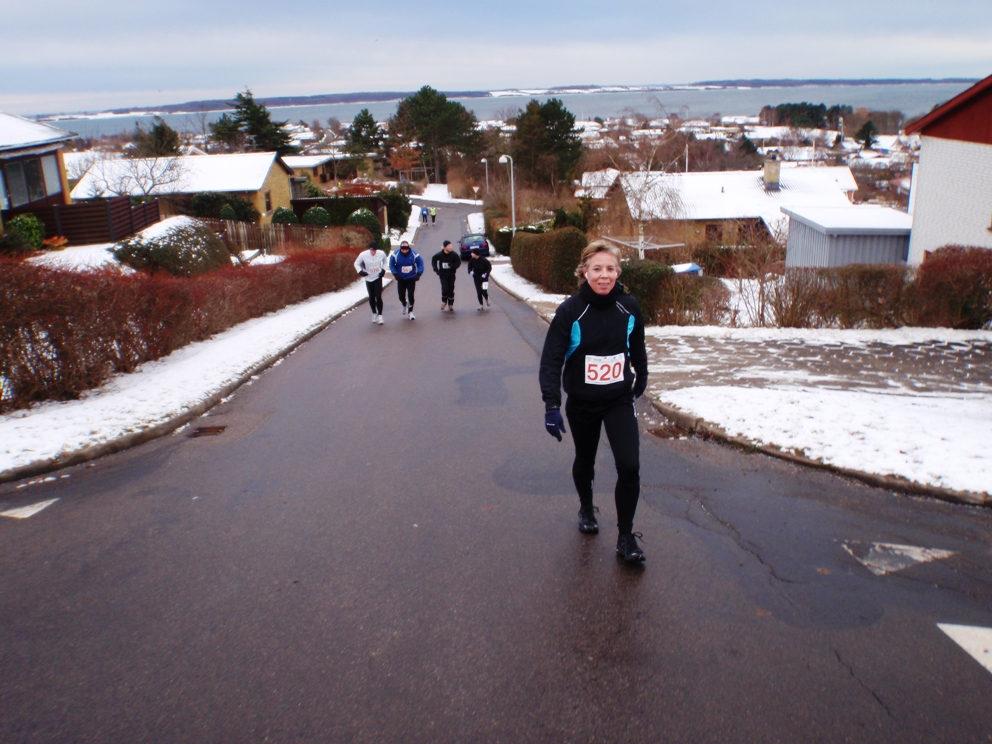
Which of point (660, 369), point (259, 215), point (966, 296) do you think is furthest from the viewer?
point (259, 215)

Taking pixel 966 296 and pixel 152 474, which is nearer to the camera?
pixel 152 474

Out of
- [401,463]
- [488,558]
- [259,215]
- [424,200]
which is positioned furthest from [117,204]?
[424,200]

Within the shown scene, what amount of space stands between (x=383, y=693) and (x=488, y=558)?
1.41 m

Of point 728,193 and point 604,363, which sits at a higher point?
point 604,363

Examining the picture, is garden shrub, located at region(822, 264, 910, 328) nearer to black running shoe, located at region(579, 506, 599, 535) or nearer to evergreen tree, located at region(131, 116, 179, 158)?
black running shoe, located at region(579, 506, 599, 535)

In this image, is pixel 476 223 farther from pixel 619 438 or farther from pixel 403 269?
pixel 619 438

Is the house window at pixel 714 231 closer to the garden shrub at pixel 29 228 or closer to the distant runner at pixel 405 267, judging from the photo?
the distant runner at pixel 405 267

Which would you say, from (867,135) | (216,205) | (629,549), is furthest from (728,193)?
(867,135)

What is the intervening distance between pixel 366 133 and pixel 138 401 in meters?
101

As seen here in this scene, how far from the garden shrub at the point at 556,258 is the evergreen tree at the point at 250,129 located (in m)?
Result: 55.8

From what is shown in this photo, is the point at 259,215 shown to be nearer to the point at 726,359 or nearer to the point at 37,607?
the point at 726,359

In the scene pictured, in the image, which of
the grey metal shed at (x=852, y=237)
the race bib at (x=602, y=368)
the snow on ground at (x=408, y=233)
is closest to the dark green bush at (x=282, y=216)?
the snow on ground at (x=408, y=233)

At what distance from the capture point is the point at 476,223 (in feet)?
229

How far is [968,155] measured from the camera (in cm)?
1806
